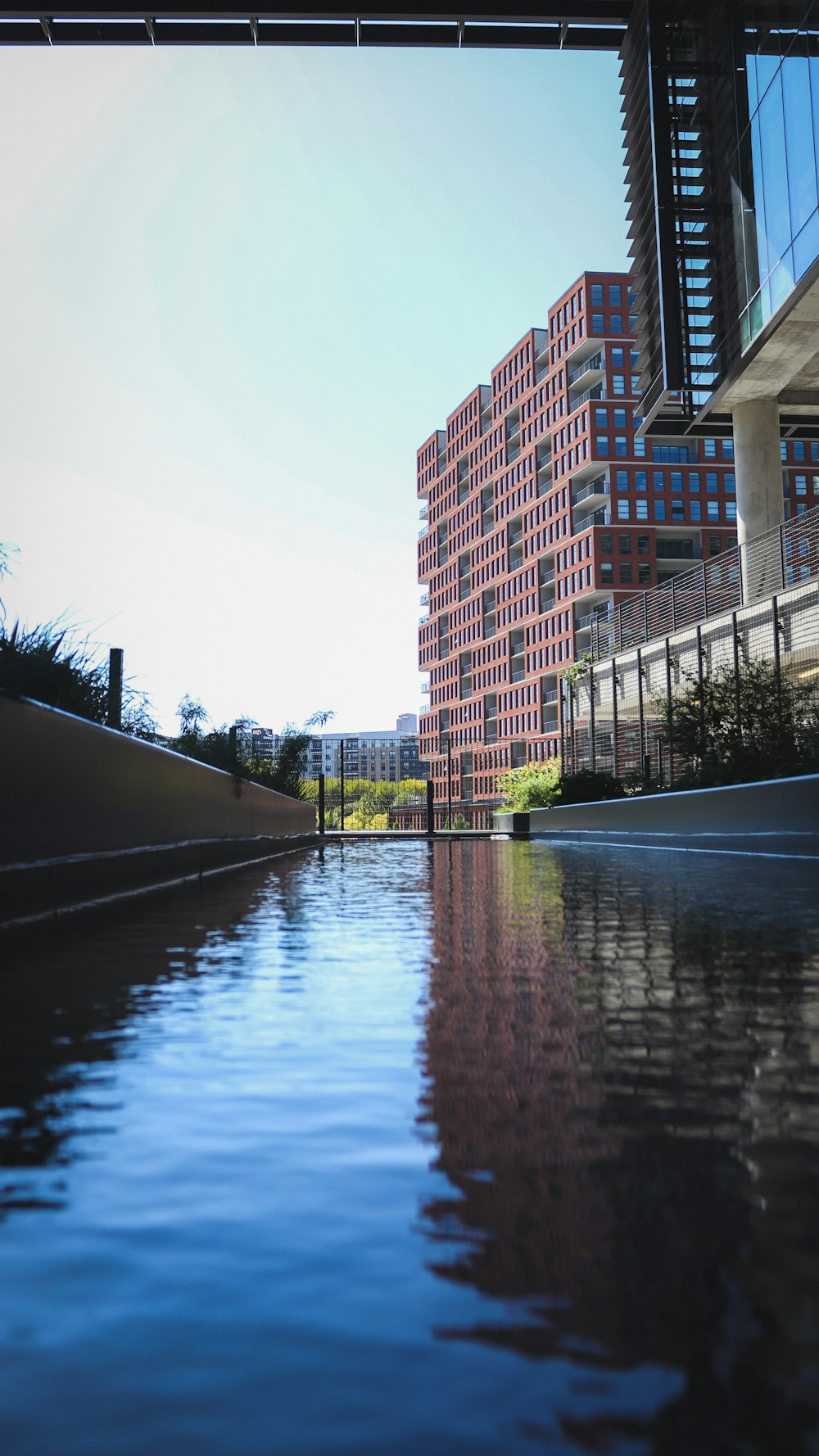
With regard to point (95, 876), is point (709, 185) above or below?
above

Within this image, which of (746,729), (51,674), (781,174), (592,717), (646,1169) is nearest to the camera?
(646,1169)

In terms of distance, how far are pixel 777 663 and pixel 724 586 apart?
8125 millimetres

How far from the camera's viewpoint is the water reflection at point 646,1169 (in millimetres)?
1043

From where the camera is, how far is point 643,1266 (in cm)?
127

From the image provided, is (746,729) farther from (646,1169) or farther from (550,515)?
(550,515)

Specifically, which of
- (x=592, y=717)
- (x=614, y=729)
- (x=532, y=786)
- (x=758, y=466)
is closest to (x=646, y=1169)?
(x=614, y=729)

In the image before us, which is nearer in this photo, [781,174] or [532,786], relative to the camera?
[781,174]

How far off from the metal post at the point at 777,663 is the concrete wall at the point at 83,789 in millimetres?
9218

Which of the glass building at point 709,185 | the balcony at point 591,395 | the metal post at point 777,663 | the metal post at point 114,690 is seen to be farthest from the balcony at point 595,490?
the metal post at point 114,690

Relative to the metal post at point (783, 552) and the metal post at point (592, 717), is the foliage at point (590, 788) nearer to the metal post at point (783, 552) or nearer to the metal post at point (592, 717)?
the metal post at point (783, 552)

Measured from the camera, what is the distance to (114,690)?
932 centimetres

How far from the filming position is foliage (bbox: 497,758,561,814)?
40781 millimetres

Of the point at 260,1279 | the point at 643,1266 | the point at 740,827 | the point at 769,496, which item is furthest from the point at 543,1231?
the point at 769,496

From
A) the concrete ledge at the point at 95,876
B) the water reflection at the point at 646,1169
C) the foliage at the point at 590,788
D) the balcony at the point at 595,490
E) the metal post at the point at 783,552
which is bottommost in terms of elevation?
the water reflection at the point at 646,1169
